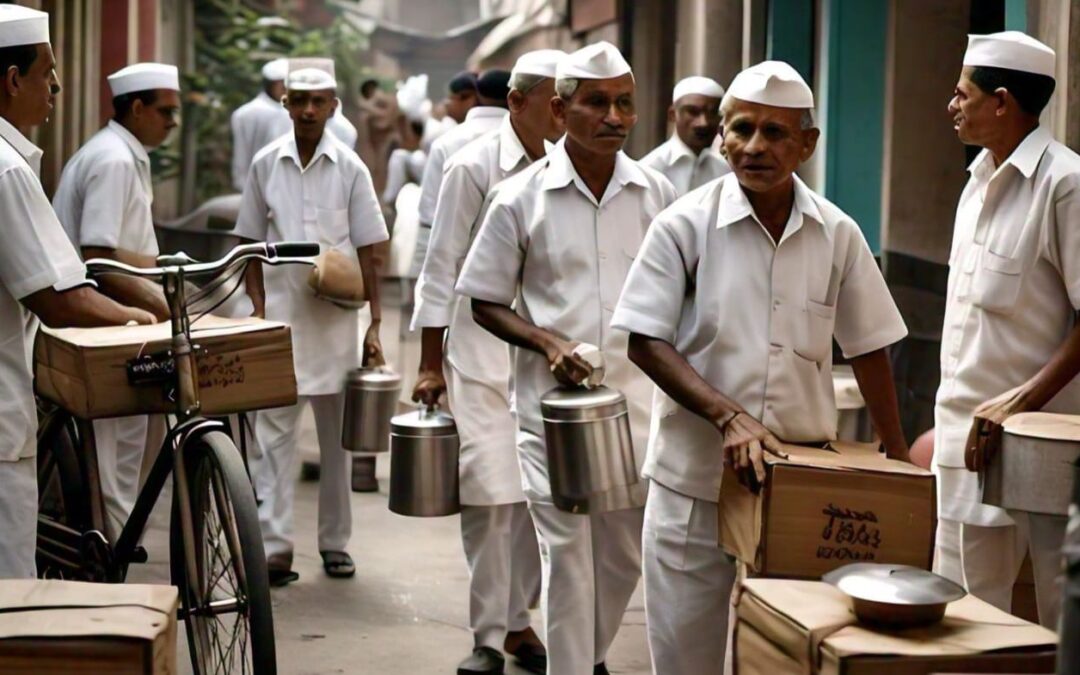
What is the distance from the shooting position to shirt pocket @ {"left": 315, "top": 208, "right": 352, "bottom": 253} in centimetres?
905

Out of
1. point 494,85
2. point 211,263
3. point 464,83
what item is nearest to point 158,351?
point 211,263

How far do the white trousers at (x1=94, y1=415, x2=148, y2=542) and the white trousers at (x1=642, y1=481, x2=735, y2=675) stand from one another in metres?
3.41

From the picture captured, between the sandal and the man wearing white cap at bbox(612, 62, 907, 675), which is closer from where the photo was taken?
the man wearing white cap at bbox(612, 62, 907, 675)

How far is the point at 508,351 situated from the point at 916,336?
3820 millimetres

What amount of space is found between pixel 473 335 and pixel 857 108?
5.85 metres

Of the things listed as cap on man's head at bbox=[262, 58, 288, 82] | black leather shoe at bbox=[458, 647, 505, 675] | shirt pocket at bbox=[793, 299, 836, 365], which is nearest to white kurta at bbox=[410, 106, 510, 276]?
black leather shoe at bbox=[458, 647, 505, 675]

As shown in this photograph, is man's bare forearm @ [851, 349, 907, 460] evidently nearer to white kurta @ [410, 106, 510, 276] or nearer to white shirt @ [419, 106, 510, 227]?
white kurta @ [410, 106, 510, 276]

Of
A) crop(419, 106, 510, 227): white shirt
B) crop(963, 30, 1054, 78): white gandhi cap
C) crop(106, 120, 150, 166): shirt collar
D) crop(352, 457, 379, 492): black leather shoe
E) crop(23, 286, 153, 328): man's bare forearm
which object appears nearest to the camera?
crop(23, 286, 153, 328): man's bare forearm

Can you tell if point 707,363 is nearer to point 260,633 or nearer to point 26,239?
point 260,633

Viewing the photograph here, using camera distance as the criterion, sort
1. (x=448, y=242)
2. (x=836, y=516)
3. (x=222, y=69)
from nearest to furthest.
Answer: (x=836, y=516) → (x=448, y=242) → (x=222, y=69)

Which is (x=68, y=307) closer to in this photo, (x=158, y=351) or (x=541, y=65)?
(x=158, y=351)

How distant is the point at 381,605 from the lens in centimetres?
830

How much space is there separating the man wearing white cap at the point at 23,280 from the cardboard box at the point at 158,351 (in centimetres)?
26

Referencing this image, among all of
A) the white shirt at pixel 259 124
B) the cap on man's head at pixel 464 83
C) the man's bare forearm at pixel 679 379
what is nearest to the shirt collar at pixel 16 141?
the man's bare forearm at pixel 679 379
